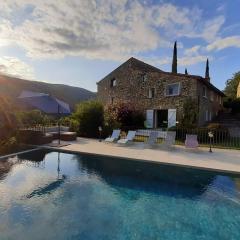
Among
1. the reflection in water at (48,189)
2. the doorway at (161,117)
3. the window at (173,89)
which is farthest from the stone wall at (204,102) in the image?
the reflection in water at (48,189)

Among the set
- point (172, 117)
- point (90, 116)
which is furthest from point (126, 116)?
point (90, 116)

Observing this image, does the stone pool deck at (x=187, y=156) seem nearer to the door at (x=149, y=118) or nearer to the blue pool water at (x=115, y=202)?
the blue pool water at (x=115, y=202)

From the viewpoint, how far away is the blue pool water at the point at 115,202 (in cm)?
646

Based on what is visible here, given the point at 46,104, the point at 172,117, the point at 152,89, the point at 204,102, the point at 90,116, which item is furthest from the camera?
the point at 152,89

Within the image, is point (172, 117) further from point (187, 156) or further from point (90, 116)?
point (187, 156)

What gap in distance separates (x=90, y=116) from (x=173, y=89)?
9827mm

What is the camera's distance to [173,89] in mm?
26875

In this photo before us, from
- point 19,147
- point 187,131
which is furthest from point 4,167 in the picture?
point 187,131

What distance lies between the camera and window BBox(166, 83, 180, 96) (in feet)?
86.3

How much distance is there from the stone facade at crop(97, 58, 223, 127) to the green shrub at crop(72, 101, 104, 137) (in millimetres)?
8243

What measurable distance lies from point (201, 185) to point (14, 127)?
1225 centimetres

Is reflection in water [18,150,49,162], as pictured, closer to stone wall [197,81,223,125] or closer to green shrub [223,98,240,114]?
stone wall [197,81,223,125]

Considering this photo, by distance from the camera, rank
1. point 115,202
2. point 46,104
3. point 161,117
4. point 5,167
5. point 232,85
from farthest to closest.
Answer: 1. point 232,85
2. point 161,117
3. point 46,104
4. point 5,167
5. point 115,202

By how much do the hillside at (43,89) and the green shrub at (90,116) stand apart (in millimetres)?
20302
